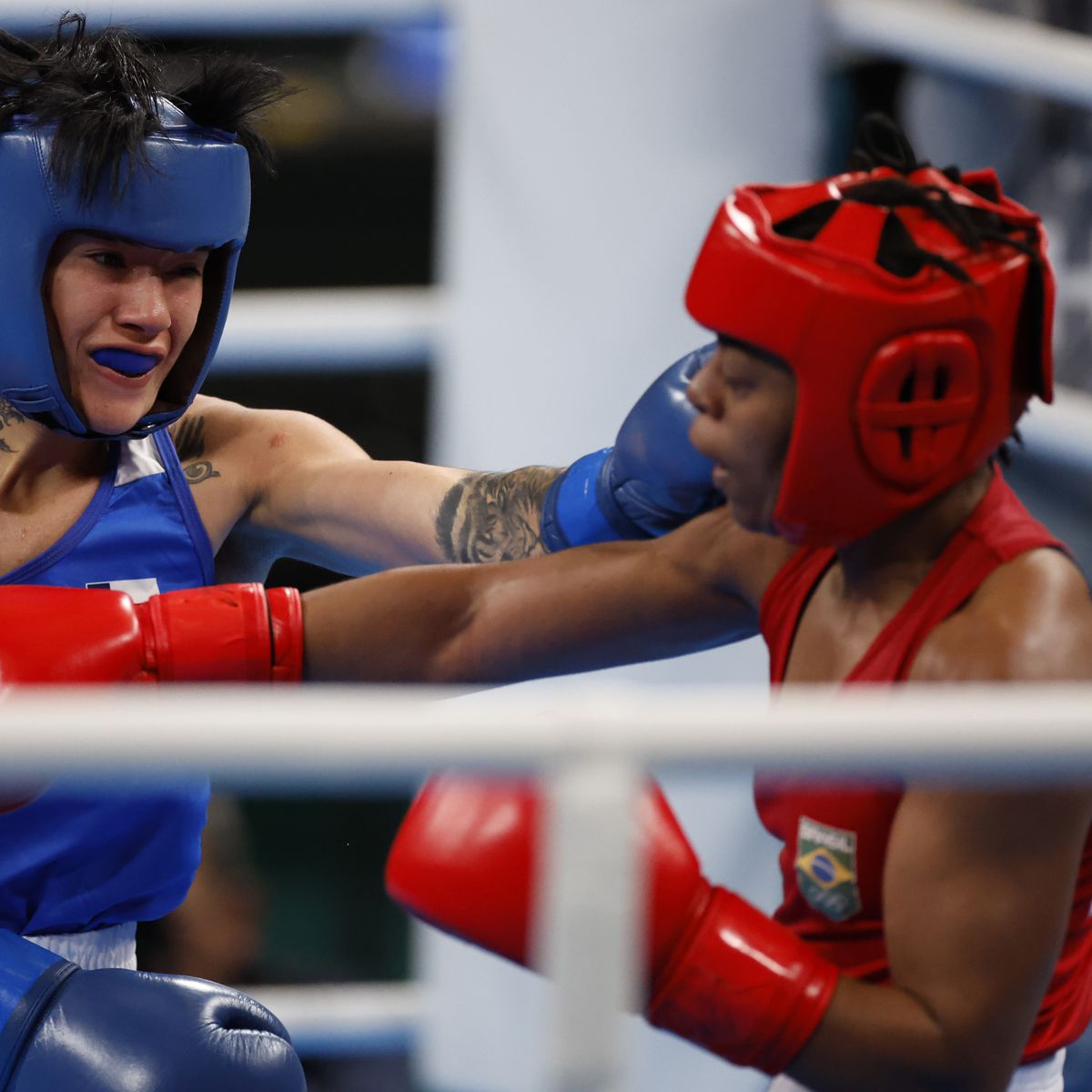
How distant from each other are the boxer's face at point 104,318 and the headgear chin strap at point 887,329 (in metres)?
0.59

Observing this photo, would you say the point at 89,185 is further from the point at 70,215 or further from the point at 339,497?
the point at 339,497

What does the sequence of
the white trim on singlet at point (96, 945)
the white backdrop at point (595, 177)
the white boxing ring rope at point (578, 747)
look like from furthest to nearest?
the white backdrop at point (595, 177) < the white trim on singlet at point (96, 945) < the white boxing ring rope at point (578, 747)

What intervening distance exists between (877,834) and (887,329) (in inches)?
14.4

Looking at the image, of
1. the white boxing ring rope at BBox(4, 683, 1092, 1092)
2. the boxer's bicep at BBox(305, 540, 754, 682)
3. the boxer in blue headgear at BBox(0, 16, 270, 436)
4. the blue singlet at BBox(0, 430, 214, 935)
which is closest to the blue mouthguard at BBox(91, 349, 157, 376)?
the boxer in blue headgear at BBox(0, 16, 270, 436)

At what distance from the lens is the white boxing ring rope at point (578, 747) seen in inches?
30.2

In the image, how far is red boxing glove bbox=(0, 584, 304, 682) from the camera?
1.49 meters

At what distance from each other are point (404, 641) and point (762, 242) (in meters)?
0.54

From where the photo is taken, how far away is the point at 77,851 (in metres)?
1.66

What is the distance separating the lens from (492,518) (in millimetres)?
1828

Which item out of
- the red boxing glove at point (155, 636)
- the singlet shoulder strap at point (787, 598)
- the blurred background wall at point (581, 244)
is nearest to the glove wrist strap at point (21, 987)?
the red boxing glove at point (155, 636)

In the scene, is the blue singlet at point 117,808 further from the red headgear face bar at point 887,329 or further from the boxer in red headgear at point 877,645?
the red headgear face bar at point 887,329

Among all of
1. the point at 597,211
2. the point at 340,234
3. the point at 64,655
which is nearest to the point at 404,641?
the point at 64,655

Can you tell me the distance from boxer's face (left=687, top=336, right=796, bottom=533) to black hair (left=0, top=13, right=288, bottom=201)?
615 mm

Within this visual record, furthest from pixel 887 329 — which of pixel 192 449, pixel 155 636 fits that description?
pixel 192 449
